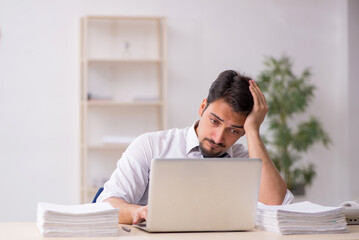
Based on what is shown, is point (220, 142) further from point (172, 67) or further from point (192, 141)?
point (172, 67)

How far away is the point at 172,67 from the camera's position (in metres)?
5.12

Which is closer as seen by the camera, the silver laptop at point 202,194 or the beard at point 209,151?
the silver laptop at point 202,194

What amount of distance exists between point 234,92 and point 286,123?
2823 millimetres

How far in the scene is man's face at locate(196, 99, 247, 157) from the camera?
7.72 ft

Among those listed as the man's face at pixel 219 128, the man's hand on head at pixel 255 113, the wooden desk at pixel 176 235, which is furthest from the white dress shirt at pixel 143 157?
the wooden desk at pixel 176 235

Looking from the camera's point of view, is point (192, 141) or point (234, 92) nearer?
point (234, 92)

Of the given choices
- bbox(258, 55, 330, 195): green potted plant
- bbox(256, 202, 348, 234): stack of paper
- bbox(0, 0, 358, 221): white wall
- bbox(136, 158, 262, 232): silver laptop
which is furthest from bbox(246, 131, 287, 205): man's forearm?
bbox(0, 0, 358, 221): white wall

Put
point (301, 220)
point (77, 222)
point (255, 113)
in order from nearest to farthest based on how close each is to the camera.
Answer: point (77, 222) → point (301, 220) → point (255, 113)

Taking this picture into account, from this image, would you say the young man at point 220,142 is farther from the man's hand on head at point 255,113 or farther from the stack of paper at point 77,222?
the stack of paper at point 77,222

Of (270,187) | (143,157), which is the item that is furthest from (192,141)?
(270,187)

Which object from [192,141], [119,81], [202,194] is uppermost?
[119,81]

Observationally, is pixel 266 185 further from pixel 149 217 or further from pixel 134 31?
pixel 134 31

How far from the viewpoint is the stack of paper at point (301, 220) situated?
173 cm

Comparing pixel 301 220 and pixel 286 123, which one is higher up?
pixel 286 123
